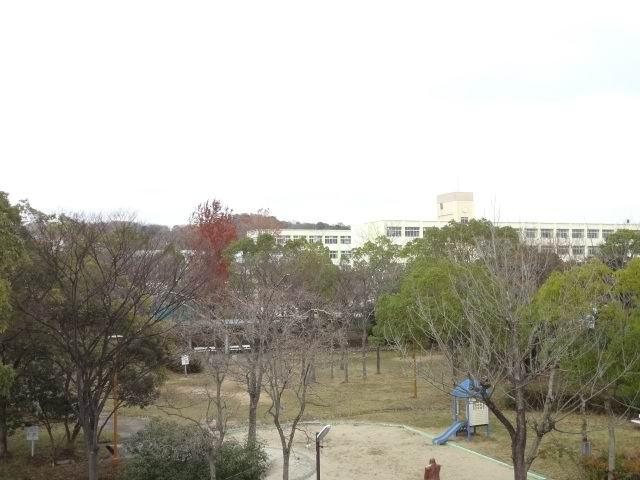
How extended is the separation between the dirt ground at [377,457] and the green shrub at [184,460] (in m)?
1.05

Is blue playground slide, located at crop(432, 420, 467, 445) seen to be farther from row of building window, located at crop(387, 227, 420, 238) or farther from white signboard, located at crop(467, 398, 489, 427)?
row of building window, located at crop(387, 227, 420, 238)

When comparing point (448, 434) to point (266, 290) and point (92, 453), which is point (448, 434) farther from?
point (92, 453)

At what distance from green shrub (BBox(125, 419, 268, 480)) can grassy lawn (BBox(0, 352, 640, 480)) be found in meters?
1.59

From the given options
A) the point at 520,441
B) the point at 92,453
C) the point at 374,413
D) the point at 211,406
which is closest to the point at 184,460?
the point at 92,453

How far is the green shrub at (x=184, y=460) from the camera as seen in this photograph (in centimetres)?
1281

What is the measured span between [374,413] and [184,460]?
7.95 metres

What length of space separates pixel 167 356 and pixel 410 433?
6.54 meters

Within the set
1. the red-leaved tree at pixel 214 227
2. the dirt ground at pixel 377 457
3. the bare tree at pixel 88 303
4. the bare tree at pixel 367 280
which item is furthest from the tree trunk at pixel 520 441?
the red-leaved tree at pixel 214 227

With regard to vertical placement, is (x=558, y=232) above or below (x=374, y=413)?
above

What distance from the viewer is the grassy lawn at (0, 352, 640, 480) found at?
46.8 feet

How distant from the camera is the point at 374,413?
1964cm

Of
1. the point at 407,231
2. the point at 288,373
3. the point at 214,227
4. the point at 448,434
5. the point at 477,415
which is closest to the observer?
the point at 288,373

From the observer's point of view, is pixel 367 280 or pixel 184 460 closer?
pixel 184 460

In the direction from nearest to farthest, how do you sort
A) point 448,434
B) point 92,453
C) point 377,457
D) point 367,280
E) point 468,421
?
point 92,453 < point 377,457 < point 448,434 < point 468,421 < point 367,280
